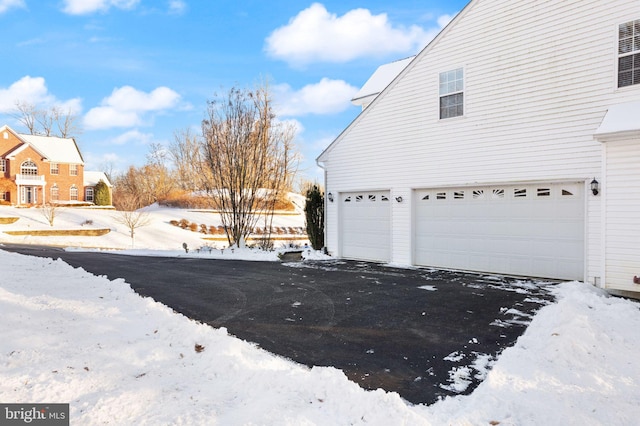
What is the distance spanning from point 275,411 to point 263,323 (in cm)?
265

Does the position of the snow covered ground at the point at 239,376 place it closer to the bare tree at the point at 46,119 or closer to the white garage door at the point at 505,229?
the white garage door at the point at 505,229

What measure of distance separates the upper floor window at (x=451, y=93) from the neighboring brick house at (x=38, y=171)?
37.3 m

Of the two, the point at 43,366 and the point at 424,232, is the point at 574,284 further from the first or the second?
the point at 43,366

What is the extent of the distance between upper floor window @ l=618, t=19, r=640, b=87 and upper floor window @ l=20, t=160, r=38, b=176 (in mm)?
44445

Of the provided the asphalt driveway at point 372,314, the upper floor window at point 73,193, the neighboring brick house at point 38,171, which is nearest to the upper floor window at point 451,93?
the asphalt driveway at point 372,314

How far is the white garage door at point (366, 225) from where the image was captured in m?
11.3

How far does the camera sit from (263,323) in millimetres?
5238

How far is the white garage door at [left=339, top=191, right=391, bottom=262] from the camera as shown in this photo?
1128 centimetres

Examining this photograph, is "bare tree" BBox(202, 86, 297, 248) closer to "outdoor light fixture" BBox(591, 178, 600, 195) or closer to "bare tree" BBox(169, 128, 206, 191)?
"outdoor light fixture" BBox(591, 178, 600, 195)

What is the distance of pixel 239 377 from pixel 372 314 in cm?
290

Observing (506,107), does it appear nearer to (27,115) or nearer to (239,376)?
(239,376)

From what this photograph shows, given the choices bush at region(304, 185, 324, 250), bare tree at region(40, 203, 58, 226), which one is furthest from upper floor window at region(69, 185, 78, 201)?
bush at region(304, 185, 324, 250)

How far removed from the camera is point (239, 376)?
10.7 ft

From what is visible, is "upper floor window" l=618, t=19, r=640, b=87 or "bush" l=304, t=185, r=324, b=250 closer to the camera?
"upper floor window" l=618, t=19, r=640, b=87
